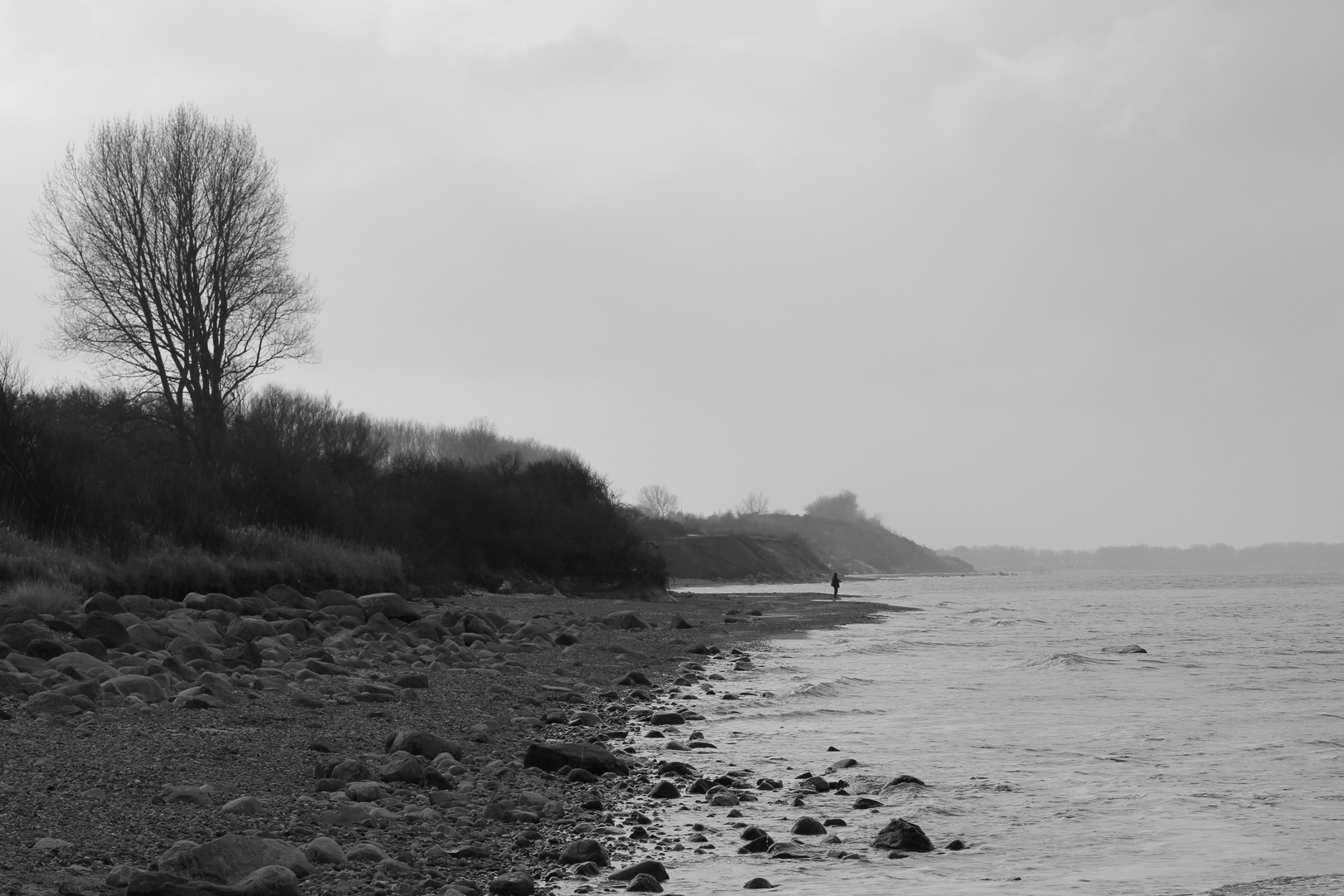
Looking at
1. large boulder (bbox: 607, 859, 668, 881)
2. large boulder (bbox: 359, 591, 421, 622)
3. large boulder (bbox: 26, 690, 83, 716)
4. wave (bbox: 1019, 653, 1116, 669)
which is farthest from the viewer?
wave (bbox: 1019, 653, 1116, 669)

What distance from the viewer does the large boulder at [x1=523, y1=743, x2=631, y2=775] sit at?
29.1 ft

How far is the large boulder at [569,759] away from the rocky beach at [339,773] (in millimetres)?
21

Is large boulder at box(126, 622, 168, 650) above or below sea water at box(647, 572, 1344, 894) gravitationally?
above

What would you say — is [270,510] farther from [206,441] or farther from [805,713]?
[805,713]

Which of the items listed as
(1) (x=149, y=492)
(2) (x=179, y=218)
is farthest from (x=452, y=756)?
(2) (x=179, y=218)

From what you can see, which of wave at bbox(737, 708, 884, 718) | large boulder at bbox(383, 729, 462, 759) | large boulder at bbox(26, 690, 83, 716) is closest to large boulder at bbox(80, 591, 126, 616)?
large boulder at bbox(26, 690, 83, 716)

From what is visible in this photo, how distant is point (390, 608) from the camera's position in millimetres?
19328

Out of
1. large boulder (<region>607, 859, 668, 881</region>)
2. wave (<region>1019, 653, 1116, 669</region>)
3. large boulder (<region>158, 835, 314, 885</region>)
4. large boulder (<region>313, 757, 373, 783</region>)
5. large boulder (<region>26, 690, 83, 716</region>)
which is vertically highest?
large boulder (<region>26, 690, 83, 716</region>)

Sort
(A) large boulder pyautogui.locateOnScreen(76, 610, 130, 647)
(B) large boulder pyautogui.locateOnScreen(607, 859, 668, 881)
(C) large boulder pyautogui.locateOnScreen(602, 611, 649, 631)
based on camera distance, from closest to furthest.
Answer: (B) large boulder pyautogui.locateOnScreen(607, 859, 668, 881)
(A) large boulder pyautogui.locateOnScreen(76, 610, 130, 647)
(C) large boulder pyautogui.locateOnScreen(602, 611, 649, 631)

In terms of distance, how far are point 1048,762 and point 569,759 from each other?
4.30 meters

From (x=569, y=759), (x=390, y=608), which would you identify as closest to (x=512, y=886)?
(x=569, y=759)

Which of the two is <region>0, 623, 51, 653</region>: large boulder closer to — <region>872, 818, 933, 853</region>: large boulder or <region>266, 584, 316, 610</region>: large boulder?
<region>266, 584, 316, 610</region>: large boulder

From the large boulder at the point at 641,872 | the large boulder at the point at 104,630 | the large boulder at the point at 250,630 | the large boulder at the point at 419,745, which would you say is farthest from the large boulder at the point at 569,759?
the large boulder at the point at 250,630

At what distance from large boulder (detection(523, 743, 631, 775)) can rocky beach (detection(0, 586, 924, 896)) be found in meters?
0.02
